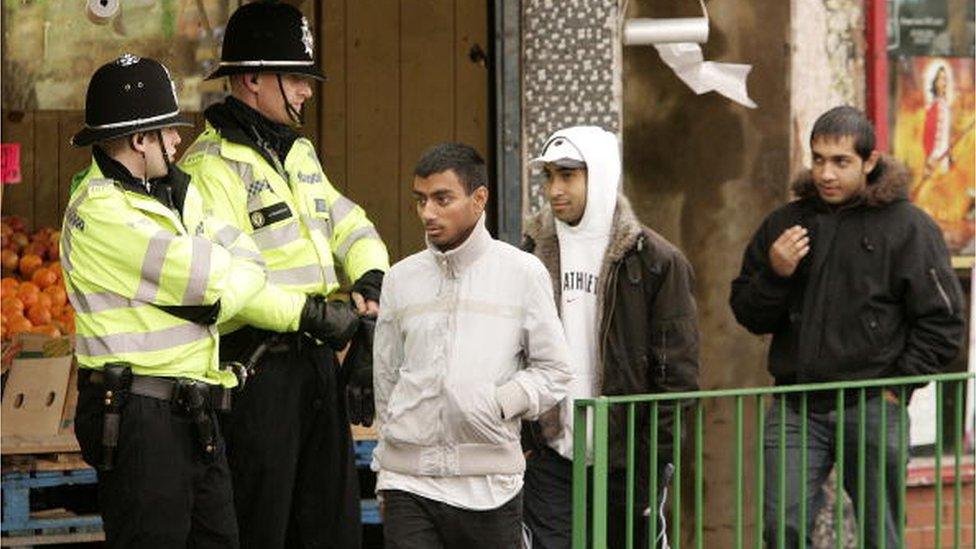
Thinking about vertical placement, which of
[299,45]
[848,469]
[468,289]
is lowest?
[848,469]

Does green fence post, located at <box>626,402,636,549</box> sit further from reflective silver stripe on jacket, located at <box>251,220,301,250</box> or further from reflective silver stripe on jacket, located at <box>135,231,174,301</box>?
reflective silver stripe on jacket, located at <box>135,231,174,301</box>

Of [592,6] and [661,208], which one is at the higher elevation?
[592,6]

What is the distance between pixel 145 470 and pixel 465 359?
0.98m

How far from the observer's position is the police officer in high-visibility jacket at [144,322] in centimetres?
709

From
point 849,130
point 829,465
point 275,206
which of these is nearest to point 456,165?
point 275,206

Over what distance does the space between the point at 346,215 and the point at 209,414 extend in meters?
1.10

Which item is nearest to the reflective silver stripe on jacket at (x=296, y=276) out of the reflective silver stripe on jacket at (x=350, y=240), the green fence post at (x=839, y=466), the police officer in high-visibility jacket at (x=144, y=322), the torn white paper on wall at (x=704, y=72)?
the reflective silver stripe on jacket at (x=350, y=240)

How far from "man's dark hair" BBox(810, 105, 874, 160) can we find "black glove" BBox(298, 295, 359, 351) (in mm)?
1789

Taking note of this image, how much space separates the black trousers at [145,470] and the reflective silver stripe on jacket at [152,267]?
0.30 meters

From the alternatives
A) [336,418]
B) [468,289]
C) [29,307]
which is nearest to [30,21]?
[29,307]

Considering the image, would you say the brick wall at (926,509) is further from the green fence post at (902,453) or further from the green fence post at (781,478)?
the green fence post at (781,478)

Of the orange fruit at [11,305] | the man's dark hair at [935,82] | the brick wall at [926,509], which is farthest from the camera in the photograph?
the man's dark hair at [935,82]

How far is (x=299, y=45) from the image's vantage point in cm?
802

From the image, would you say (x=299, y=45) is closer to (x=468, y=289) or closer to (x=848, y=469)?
(x=468, y=289)
